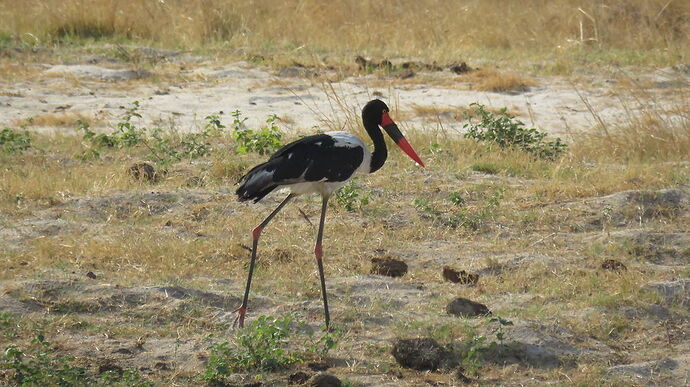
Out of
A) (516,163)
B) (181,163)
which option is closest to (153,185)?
(181,163)

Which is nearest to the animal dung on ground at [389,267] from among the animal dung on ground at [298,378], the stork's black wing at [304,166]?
the stork's black wing at [304,166]

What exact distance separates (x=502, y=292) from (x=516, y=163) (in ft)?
8.00

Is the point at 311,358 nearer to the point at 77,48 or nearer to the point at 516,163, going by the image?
the point at 516,163

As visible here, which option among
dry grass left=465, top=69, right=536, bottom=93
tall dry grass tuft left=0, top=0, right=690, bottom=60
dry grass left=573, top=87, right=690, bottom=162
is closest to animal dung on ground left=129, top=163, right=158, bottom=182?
dry grass left=573, top=87, right=690, bottom=162

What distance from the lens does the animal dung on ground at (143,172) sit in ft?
25.3

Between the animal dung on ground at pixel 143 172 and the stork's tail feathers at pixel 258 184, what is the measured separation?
2.19 metres

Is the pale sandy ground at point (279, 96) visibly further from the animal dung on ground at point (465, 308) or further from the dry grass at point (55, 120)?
the animal dung on ground at point (465, 308)

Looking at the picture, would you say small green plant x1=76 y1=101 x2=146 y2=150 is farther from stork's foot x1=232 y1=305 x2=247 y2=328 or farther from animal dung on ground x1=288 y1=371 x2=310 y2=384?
animal dung on ground x1=288 y1=371 x2=310 y2=384

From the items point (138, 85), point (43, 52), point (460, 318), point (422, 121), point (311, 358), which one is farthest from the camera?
point (43, 52)

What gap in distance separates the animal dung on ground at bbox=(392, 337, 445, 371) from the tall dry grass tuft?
721cm

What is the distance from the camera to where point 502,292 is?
5898 millimetres

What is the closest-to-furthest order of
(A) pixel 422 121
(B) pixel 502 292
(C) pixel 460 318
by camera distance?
1. (C) pixel 460 318
2. (B) pixel 502 292
3. (A) pixel 422 121

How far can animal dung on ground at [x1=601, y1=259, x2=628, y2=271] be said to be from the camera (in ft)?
20.2

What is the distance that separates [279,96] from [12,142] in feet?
8.83
